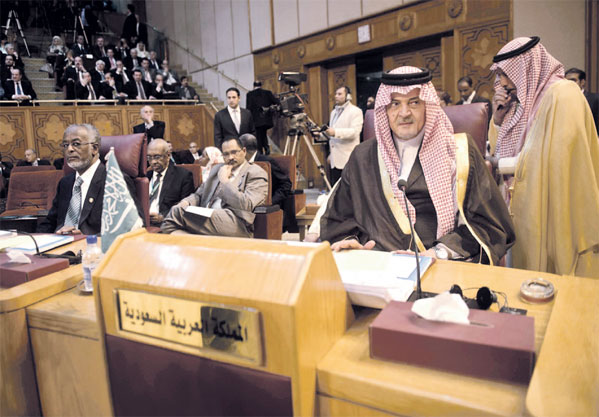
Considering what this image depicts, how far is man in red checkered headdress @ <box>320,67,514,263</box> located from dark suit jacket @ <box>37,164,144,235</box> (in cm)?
126

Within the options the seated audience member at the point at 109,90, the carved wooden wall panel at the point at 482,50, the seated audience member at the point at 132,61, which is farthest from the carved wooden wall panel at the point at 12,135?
the carved wooden wall panel at the point at 482,50

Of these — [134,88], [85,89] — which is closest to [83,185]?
[85,89]

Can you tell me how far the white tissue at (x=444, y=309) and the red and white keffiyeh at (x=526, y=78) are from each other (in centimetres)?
175

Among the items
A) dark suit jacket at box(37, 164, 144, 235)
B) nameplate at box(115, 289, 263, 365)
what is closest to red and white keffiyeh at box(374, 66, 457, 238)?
nameplate at box(115, 289, 263, 365)

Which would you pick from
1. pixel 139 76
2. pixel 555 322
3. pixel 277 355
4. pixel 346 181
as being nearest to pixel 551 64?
pixel 346 181

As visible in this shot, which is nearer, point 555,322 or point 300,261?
point 300,261

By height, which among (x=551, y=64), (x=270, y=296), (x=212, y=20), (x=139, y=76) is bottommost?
(x=270, y=296)

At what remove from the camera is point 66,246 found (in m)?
1.69

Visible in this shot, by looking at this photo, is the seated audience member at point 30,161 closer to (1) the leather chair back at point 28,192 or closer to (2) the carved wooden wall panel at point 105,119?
(2) the carved wooden wall panel at point 105,119

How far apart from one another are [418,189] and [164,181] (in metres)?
2.47

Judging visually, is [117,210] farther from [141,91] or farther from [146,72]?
[146,72]

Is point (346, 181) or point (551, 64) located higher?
point (551, 64)

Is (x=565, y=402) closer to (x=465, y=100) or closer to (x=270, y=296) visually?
(x=270, y=296)

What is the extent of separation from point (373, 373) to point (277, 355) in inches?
6.1
